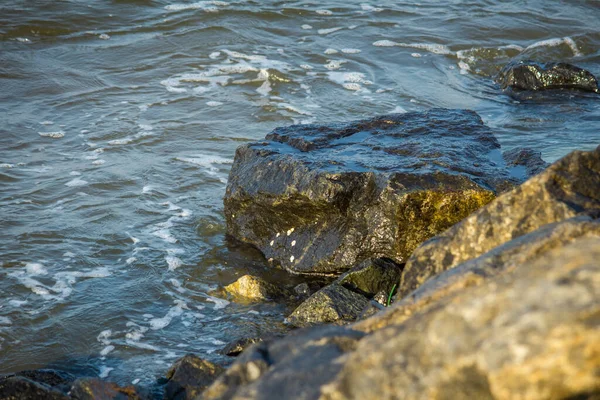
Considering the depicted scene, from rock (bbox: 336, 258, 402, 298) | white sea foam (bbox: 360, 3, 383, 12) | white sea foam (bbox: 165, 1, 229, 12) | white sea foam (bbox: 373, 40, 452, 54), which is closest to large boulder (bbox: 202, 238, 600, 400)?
rock (bbox: 336, 258, 402, 298)

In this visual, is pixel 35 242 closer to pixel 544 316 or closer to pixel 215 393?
pixel 215 393

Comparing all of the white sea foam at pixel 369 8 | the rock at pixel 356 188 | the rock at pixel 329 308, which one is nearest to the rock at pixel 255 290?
the rock at pixel 356 188

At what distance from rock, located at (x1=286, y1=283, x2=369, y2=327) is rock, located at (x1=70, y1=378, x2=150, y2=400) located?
50.3 inches

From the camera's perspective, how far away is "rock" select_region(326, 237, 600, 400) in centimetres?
179

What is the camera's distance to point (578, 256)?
199 centimetres

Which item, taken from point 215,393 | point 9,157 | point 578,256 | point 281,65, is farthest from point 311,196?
point 281,65

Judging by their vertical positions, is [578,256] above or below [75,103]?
above

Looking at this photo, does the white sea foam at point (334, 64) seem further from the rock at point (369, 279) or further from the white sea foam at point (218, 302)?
the rock at point (369, 279)

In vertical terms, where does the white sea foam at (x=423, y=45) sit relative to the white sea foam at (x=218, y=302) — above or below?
above

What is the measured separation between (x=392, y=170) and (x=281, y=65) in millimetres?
6422

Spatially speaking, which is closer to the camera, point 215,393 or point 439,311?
point 439,311

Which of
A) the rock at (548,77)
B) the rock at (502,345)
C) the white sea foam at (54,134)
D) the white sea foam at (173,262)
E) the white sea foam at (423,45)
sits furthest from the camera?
the white sea foam at (423,45)

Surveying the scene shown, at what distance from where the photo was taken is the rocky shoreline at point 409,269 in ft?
6.11

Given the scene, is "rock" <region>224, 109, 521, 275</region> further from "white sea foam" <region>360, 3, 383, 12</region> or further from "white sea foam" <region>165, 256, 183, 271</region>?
"white sea foam" <region>360, 3, 383, 12</region>
